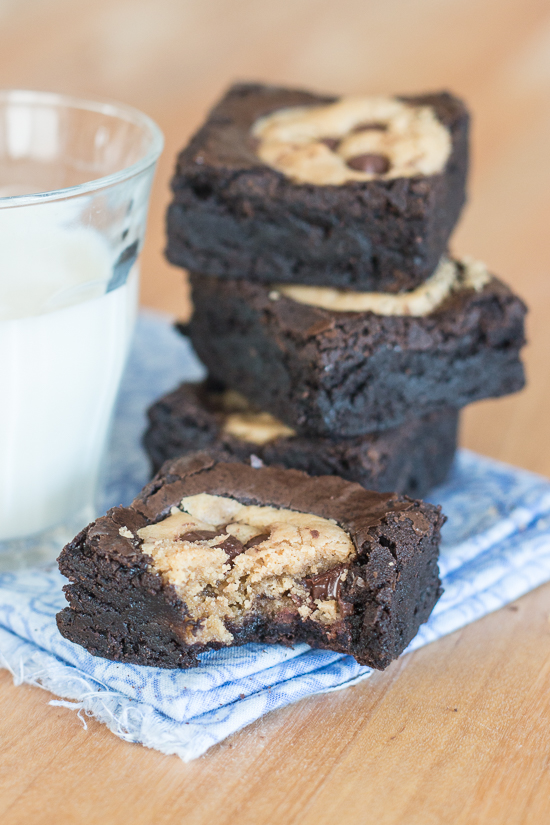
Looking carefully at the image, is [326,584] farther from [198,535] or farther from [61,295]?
[61,295]

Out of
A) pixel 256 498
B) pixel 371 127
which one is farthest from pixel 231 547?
pixel 371 127

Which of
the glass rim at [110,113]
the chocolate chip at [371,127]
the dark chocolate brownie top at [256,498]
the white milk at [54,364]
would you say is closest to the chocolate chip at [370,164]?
the chocolate chip at [371,127]

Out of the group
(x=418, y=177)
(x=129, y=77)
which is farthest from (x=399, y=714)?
(x=129, y=77)

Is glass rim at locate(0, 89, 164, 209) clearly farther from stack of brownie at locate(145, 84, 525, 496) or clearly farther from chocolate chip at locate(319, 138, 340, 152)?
chocolate chip at locate(319, 138, 340, 152)

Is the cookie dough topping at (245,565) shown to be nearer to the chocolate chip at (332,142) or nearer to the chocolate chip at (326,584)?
the chocolate chip at (326,584)

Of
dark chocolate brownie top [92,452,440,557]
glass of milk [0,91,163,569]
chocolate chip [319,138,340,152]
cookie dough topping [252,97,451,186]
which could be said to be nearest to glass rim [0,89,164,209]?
glass of milk [0,91,163,569]

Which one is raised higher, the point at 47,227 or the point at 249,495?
the point at 47,227

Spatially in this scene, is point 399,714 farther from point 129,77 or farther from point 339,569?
point 129,77
